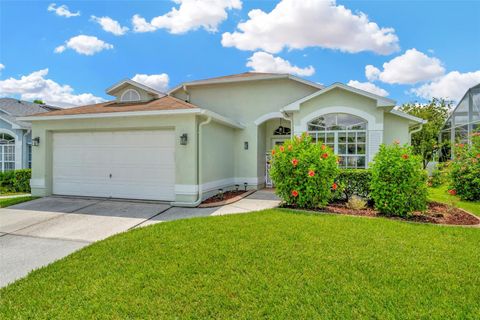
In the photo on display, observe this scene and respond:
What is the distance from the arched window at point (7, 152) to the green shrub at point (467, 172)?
24.3 meters

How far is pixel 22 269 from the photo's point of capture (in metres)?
4.80

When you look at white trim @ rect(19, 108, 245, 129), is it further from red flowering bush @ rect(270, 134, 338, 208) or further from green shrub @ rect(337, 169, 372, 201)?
green shrub @ rect(337, 169, 372, 201)

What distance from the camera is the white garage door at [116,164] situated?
10125 millimetres

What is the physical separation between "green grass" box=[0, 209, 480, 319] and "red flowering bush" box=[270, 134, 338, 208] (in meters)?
2.01

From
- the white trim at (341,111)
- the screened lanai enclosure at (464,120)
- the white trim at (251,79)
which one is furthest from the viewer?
the screened lanai enclosure at (464,120)

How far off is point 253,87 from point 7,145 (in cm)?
1648

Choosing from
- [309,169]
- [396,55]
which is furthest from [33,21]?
[396,55]

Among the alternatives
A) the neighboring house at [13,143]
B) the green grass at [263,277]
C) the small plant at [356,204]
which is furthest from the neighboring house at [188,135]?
the neighboring house at [13,143]

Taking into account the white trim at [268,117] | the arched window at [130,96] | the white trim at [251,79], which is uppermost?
the white trim at [251,79]

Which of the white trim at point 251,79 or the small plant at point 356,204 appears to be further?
the white trim at point 251,79

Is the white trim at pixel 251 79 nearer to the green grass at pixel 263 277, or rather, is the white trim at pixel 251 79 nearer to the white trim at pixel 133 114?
the white trim at pixel 133 114

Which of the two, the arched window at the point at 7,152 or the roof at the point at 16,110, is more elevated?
the roof at the point at 16,110

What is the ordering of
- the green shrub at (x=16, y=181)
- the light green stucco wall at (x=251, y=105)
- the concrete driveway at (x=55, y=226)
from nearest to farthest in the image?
the concrete driveway at (x=55, y=226)
the light green stucco wall at (x=251, y=105)
the green shrub at (x=16, y=181)

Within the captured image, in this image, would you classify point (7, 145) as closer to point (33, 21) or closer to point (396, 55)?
point (33, 21)
